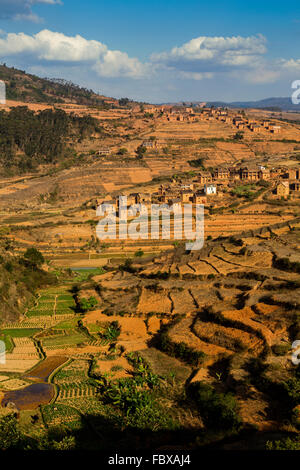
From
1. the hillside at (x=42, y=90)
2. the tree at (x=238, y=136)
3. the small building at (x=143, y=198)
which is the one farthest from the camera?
the hillside at (x=42, y=90)

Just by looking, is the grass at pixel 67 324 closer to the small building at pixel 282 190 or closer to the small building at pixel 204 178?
the small building at pixel 282 190

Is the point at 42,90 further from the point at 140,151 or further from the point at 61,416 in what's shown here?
the point at 61,416

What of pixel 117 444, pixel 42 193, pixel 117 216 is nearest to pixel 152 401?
pixel 117 444

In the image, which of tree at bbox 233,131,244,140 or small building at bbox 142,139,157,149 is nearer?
small building at bbox 142,139,157,149

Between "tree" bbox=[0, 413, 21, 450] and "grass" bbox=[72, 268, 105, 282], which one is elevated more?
"tree" bbox=[0, 413, 21, 450]

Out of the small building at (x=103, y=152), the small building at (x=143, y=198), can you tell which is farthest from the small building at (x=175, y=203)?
the small building at (x=103, y=152)

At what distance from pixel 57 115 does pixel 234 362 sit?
85.3m

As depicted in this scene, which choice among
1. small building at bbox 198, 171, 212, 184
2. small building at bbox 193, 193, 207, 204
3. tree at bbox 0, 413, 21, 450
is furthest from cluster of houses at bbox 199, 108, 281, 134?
tree at bbox 0, 413, 21, 450

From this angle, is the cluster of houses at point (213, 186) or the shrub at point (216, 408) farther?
the cluster of houses at point (213, 186)

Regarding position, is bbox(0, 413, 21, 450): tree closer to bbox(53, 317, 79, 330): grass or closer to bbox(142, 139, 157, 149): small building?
bbox(53, 317, 79, 330): grass

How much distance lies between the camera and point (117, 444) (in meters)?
13.6

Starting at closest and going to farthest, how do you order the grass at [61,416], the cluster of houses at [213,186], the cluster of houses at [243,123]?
1. the grass at [61,416]
2. the cluster of houses at [213,186]
3. the cluster of houses at [243,123]
